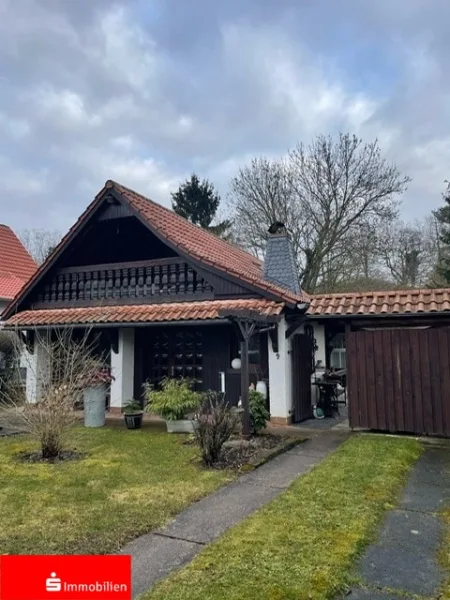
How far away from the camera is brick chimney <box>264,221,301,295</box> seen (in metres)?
12.6

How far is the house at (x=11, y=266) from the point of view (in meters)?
21.7

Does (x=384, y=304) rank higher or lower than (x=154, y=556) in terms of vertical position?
higher

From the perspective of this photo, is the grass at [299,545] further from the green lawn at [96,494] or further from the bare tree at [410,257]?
the bare tree at [410,257]

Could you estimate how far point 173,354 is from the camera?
1223 centimetres

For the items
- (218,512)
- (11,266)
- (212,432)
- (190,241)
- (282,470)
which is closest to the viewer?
(218,512)

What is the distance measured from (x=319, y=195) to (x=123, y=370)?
16773 millimetres

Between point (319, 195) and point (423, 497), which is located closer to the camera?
point (423, 497)

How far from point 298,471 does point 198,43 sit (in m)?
8.82

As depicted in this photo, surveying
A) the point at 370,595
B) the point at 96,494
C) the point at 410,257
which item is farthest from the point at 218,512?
the point at 410,257

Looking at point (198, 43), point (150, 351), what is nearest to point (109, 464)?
point (150, 351)

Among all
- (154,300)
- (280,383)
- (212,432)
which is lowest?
(212,432)

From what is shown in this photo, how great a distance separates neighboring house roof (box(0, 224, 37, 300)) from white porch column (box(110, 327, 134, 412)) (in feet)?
37.9

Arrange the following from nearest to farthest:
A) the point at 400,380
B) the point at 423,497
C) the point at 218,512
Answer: the point at 218,512 < the point at 423,497 < the point at 400,380

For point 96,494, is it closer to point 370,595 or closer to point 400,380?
point 370,595
